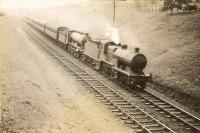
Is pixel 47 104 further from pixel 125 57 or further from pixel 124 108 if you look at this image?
pixel 125 57

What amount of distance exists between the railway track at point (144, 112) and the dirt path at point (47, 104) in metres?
0.56

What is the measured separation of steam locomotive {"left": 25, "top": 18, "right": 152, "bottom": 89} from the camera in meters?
19.9

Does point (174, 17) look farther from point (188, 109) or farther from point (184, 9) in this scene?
point (188, 109)

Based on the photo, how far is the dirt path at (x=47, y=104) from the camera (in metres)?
12.1

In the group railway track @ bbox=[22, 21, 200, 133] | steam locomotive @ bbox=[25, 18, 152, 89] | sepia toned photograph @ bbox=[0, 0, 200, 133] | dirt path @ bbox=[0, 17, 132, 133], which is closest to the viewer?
dirt path @ bbox=[0, 17, 132, 133]

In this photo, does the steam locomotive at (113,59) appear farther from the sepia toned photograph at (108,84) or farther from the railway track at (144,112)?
the railway track at (144,112)

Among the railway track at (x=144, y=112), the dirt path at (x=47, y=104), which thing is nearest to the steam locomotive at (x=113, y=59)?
the railway track at (x=144, y=112)

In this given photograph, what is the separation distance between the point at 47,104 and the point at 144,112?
453 centimetres

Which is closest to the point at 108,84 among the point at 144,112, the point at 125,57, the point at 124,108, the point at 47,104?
the point at 125,57

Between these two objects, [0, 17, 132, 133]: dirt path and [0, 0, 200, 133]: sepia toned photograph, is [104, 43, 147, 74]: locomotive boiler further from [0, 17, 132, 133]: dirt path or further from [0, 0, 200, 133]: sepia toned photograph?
[0, 17, 132, 133]: dirt path

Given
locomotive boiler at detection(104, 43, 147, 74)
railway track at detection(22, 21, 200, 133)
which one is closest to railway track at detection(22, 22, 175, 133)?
railway track at detection(22, 21, 200, 133)

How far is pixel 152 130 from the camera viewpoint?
13.8 meters

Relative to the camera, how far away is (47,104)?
14.4 m

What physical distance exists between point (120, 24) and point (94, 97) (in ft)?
89.1
